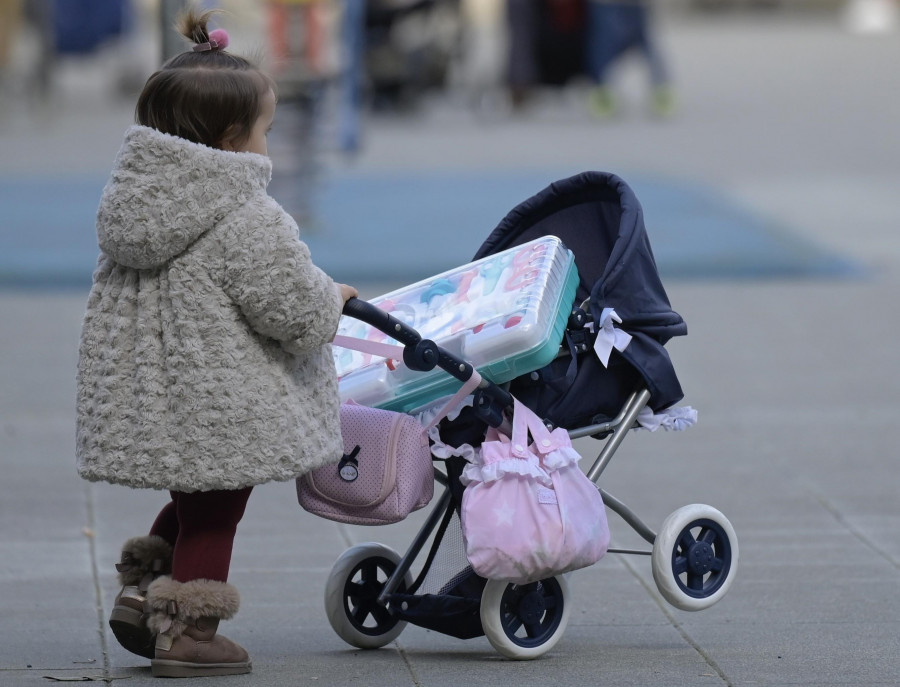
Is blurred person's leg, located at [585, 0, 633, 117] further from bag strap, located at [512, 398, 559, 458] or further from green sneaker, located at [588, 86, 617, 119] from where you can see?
bag strap, located at [512, 398, 559, 458]

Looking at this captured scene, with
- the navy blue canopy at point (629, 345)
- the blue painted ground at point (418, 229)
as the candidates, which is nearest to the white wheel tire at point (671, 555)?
the navy blue canopy at point (629, 345)

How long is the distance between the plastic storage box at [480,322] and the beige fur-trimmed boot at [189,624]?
62 cm

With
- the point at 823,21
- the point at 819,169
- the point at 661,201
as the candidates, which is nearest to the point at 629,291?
the point at 661,201

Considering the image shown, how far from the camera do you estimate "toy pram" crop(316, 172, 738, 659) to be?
3.77 meters

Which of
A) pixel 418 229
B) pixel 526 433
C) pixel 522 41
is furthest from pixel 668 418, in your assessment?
pixel 522 41

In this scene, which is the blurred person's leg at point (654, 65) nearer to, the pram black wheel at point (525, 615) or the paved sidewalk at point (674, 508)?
the paved sidewalk at point (674, 508)

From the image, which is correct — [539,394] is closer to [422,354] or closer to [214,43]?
[422,354]

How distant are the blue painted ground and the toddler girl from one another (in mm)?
6206

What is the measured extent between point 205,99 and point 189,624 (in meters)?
1.20

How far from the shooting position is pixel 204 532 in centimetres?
367

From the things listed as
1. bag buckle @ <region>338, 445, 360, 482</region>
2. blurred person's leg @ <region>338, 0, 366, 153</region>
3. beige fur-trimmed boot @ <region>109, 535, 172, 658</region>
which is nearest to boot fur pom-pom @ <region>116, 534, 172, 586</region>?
beige fur-trimmed boot @ <region>109, 535, 172, 658</region>

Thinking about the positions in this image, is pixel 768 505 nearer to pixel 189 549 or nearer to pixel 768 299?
pixel 189 549

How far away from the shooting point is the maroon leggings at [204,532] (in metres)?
3.65

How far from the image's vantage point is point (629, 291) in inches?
151
